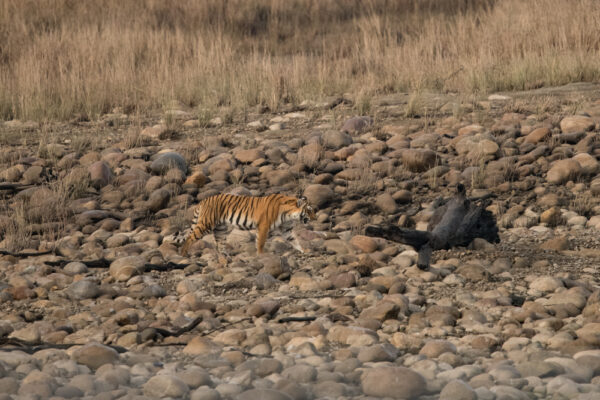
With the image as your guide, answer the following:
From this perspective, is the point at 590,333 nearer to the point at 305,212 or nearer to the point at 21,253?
the point at 305,212

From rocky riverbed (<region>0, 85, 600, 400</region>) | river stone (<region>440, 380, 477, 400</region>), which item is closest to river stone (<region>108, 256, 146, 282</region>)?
rocky riverbed (<region>0, 85, 600, 400</region>)

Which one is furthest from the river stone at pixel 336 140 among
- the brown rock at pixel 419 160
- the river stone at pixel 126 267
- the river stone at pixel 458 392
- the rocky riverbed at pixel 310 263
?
the river stone at pixel 458 392

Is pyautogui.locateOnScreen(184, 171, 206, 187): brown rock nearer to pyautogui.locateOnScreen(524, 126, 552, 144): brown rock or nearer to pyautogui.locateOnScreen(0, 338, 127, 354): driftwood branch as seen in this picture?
pyautogui.locateOnScreen(524, 126, 552, 144): brown rock

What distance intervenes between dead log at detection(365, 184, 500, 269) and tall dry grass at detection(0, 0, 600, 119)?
4.23 meters

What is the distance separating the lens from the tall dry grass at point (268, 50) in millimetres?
10352

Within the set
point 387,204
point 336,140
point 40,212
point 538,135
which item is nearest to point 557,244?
point 387,204

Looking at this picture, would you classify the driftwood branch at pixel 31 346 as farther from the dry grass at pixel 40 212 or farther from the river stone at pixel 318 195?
the river stone at pixel 318 195

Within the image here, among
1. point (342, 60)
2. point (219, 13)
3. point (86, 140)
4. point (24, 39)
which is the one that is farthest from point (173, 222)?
point (219, 13)

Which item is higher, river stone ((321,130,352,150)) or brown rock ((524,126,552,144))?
brown rock ((524,126,552,144))

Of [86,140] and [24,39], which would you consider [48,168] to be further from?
[24,39]

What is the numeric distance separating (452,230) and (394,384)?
222 centimetres

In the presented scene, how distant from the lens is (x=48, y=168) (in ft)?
25.3

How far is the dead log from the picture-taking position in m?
5.11

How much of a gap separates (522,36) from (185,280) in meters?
8.40
